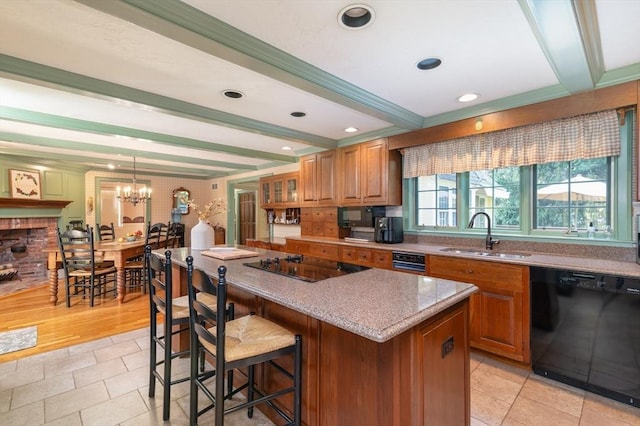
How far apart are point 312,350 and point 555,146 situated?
2722 millimetres

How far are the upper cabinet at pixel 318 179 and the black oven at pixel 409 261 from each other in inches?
55.9

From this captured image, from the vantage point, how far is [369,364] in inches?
51.3

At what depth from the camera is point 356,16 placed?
1.68 meters

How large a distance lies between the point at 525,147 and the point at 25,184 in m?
7.65

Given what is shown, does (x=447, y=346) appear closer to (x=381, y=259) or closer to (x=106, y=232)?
(x=381, y=259)

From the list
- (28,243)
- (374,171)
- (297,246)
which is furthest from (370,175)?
(28,243)

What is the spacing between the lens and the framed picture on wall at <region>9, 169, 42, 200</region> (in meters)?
5.26

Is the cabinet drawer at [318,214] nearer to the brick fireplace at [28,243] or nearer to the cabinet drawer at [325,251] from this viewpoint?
the cabinet drawer at [325,251]

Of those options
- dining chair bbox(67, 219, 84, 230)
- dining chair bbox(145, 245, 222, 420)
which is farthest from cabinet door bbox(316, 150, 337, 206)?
dining chair bbox(67, 219, 84, 230)

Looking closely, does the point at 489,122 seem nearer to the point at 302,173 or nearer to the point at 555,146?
the point at 555,146

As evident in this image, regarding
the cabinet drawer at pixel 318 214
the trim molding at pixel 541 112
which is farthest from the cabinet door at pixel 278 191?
the trim molding at pixel 541 112

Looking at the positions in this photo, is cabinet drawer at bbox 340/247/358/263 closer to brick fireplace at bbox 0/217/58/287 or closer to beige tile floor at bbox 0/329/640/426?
beige tile floor at bbox 0/329/640/426

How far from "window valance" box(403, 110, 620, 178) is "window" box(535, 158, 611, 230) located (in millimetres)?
221

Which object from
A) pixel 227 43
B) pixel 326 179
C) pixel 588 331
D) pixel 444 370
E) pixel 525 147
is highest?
pixel 227 43
